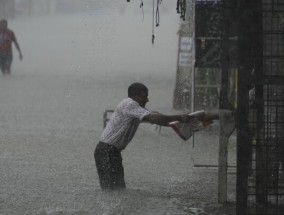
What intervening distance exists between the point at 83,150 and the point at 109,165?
3.16 metres

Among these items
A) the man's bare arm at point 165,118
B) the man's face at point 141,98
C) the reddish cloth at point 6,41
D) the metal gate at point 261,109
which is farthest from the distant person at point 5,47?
the metal gate at point 261,109

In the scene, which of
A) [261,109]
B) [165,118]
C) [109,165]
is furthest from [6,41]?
[261,109]

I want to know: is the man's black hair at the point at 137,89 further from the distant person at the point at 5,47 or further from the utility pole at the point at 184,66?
the distant person at the point at 5,47

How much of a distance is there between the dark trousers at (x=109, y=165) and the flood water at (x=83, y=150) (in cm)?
12

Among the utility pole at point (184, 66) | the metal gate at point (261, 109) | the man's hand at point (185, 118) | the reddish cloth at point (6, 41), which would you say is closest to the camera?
the metal gate at point (261, 109)

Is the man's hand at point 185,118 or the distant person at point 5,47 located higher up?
the distant person at point 5,47

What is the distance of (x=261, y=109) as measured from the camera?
556 cm

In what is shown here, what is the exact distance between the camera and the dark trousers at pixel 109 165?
23.4ft

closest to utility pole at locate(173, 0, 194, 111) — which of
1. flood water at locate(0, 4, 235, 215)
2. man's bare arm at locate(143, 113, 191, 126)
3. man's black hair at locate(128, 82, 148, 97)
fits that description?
flood water at locate(0, 4, 235, 215)

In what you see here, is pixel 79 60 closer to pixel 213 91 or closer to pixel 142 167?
pixel 213 91

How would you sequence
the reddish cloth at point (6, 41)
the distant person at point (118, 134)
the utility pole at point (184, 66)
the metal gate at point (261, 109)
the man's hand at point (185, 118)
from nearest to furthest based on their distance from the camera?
the metal gate at point (261, 109) → the man's hand at point (185, 118) → the distant person at point (118, 134) → the utility pole at point (184, 66) → the reddish cloth at point (6, 41)

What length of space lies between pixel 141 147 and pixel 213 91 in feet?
8.64

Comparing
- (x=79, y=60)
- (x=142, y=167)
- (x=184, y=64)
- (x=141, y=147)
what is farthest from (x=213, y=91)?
(x=79, y=60)

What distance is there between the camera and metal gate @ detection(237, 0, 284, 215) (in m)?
5.23
